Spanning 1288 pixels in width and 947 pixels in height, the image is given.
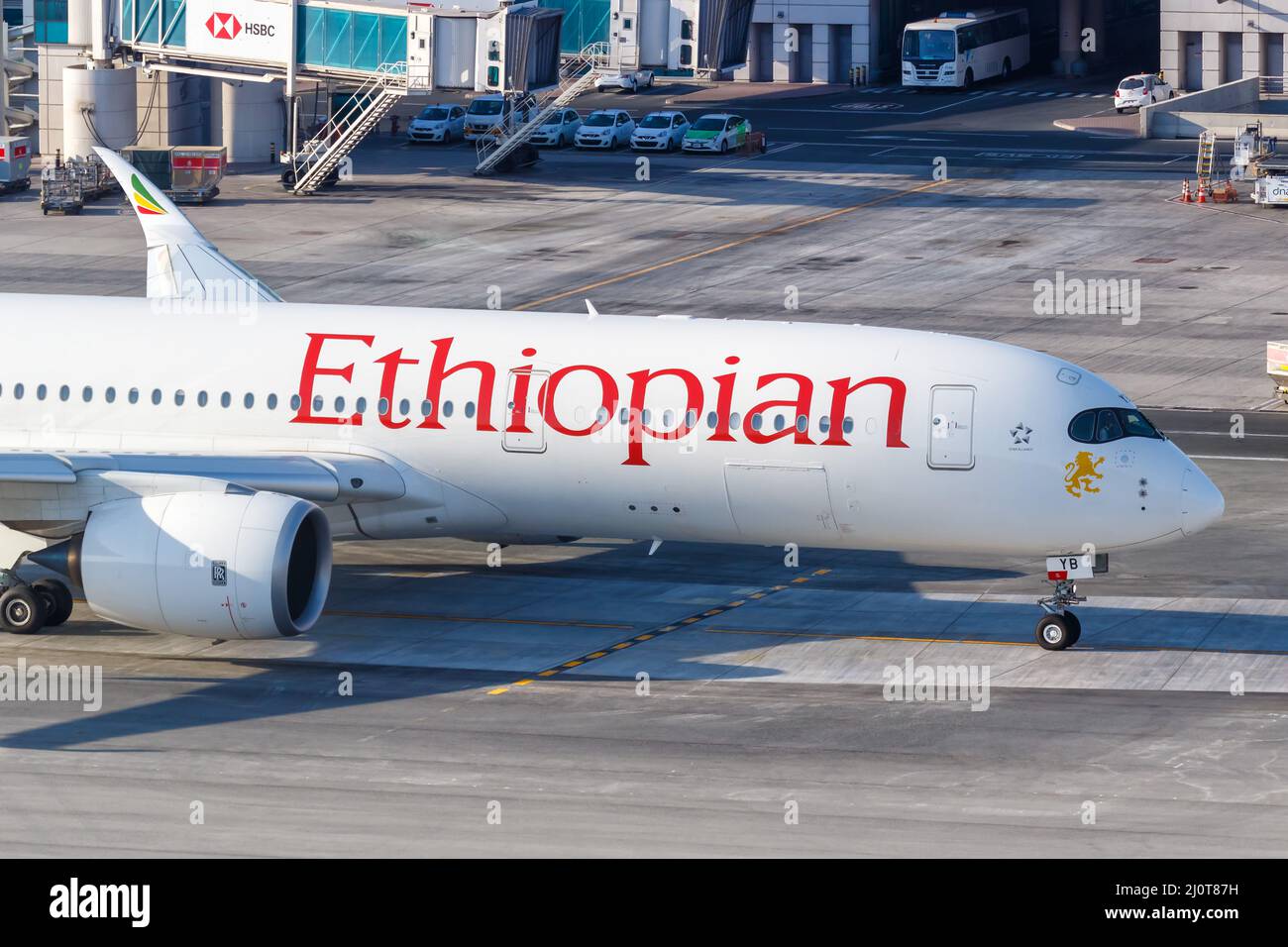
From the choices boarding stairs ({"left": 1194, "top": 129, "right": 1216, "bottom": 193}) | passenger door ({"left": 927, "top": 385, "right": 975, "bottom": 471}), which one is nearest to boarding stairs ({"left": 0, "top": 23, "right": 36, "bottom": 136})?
boarding stairs ({"left": 1194, "top": 129, "right": 1216, "bottom": 193})

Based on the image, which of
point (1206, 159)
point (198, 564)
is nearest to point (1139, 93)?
point (1206, 159)

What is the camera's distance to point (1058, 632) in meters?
33.7

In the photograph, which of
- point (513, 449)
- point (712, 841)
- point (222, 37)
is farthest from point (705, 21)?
point (712, 841)

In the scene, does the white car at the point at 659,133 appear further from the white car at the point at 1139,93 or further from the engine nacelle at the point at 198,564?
the engine nacelle at the point at 198,564

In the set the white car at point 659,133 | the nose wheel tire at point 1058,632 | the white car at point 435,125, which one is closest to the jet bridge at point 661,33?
the white car at point 659,133

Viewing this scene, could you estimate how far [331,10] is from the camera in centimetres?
8756

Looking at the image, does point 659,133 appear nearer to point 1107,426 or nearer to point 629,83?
point 629,83

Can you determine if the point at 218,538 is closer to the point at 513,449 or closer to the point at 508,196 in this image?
the point at 513,449

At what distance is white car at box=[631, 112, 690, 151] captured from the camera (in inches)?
4050

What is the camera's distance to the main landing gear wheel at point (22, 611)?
1362 inches

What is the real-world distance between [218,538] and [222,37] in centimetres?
6201

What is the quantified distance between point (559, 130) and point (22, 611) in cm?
7380

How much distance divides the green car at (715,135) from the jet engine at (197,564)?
7181cm

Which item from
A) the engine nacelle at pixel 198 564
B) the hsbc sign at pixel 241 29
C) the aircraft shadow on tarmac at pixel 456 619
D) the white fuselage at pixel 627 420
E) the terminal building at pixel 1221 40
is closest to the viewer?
the aircraft shadow on tarmac at pixel 456 619
